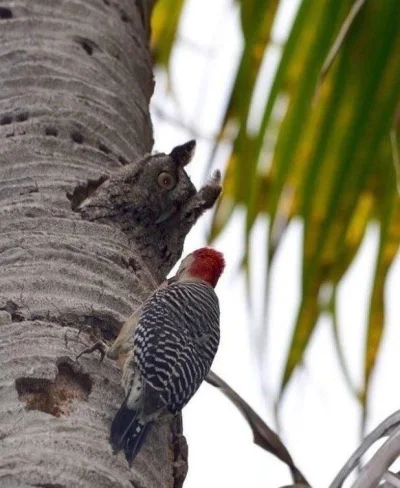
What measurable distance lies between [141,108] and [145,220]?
1.63 feet

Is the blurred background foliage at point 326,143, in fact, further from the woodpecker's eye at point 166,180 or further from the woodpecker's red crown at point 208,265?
the woodpecker's red crown at point 208,265

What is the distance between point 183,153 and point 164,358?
2.14ft

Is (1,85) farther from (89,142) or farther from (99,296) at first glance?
(99,296)

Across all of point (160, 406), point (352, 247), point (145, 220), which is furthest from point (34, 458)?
point (352, 247)

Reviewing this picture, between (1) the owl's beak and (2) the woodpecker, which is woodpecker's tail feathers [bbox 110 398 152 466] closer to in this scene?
(2) the woodpecker

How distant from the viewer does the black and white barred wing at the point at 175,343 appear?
2.62m

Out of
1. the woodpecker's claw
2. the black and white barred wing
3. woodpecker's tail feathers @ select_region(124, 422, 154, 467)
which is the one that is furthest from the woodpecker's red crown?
woodpecker's tail feathers @ select_region(124, 422, 154, 467)

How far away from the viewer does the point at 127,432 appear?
83.5 inches

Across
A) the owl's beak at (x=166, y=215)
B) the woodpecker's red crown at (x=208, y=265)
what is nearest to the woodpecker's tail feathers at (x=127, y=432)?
the owl's beak at (x=166, y=215)

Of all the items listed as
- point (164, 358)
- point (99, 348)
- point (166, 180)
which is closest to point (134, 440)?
point (99, 348)

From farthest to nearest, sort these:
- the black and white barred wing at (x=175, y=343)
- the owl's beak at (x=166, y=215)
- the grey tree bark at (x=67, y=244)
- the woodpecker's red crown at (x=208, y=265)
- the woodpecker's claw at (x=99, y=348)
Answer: the woodpecker's red crown at (x=208, y=265) → the owl's beak at (x=166, y=215) → the black and white barred wing at (x=175, y=343) → the woodpecker's claw at (x=99, y=348) → the grey tree bark at (x=67, y=244)

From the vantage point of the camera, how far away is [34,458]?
2002mm

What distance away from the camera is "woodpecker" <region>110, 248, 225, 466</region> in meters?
2.30

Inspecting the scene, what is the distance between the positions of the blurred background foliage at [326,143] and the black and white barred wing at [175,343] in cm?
21
